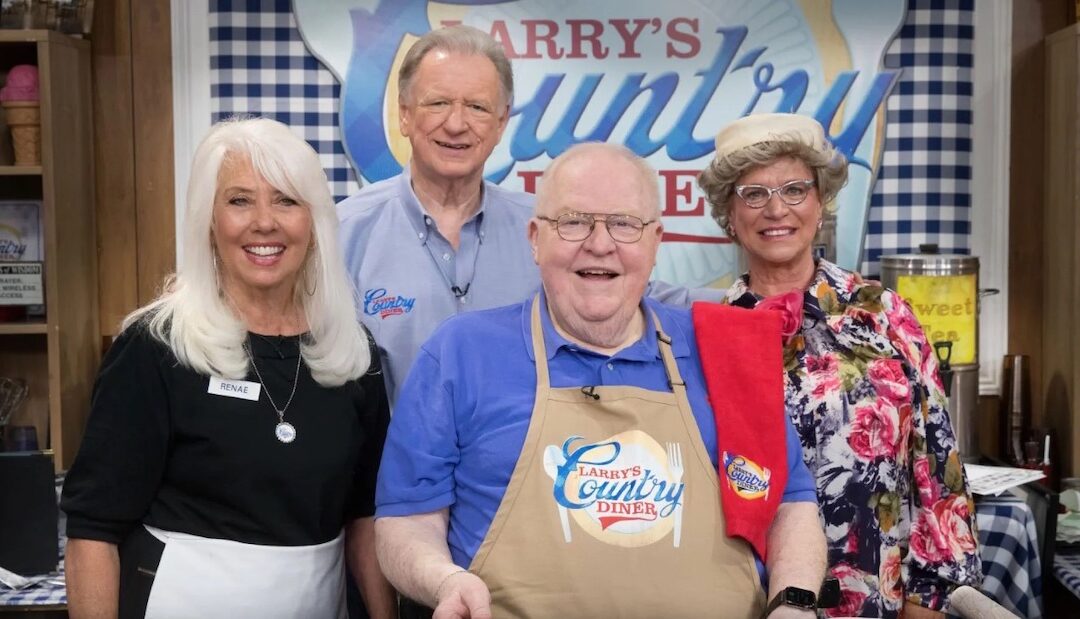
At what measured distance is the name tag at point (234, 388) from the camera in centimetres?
202

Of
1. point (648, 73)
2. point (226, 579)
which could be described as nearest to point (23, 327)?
point (226, 579)

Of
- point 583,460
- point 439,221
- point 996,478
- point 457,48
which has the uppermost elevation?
point 457,48

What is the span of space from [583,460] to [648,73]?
2.50 metres

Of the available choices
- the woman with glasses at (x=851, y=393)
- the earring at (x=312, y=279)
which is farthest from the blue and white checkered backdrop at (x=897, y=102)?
the earring at (x=312, y=279)

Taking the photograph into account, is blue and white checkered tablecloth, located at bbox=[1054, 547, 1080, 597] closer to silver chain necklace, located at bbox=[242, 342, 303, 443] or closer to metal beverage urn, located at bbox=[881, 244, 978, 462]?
metal beverage urn, located at bbox=[881, 244, 978, 462]

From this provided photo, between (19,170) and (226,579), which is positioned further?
(19,170)

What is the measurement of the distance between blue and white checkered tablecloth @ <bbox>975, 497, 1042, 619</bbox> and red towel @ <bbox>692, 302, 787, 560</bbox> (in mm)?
1509

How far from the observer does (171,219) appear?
163 inches

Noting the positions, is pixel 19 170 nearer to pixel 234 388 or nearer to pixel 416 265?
pixel 416 265

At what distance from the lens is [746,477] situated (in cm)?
194

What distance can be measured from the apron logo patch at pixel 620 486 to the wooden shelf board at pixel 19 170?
2613 millimetres

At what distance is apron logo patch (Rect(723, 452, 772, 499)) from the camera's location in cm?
193

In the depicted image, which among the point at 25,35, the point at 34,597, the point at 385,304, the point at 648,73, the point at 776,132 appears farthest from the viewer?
the point at 648,73

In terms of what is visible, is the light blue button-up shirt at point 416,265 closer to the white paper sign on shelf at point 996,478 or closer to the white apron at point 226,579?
the white apron at point 226,579
